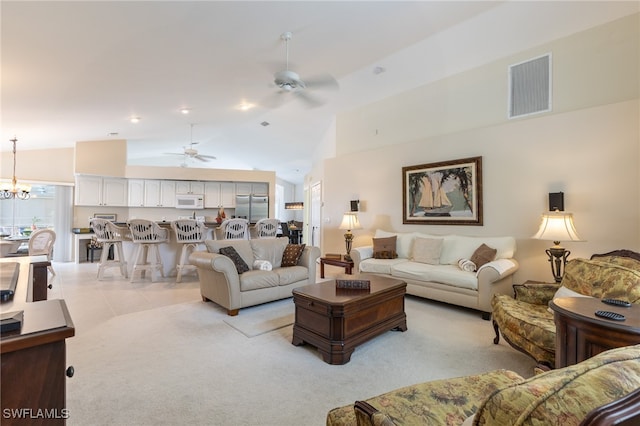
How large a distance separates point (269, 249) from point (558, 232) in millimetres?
3524

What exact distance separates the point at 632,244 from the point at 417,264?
2.34 metres

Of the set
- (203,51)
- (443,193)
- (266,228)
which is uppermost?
(203,51)

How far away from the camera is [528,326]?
2.23 m

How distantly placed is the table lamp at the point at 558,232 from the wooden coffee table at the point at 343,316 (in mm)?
1764

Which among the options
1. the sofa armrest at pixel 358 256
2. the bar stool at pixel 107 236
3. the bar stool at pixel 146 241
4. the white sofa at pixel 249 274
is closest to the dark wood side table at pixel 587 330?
the white sofa at pixel 249 274

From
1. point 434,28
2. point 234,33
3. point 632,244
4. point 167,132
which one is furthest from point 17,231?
point 632,244

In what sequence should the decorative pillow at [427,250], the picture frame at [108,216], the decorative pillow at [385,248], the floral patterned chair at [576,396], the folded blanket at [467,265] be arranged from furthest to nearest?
the picture frame at [108,216], the decorative pillow at [385,248], the decorative pillow at [427,250], the folded blanket at [467,265], the floral patterned chair at [576,396]

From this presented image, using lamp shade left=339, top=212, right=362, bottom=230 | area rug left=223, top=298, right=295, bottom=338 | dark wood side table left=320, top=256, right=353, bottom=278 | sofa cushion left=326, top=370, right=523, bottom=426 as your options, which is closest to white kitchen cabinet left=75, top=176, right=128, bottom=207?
dark wood side table left=320, top=256, right=353, bottom=278

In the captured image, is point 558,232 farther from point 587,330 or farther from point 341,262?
point 341,262

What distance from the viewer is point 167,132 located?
23.4 ft

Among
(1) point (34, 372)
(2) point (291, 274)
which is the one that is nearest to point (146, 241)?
(2) point (291, 274)

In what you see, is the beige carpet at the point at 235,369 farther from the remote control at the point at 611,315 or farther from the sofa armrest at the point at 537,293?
the remote control at the point at 611,315

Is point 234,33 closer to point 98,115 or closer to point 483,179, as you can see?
point 98,115

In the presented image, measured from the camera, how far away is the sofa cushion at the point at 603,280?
2109 mm
